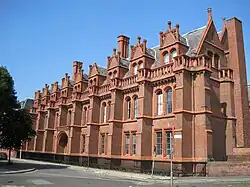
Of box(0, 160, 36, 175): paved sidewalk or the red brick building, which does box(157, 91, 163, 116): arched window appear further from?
box(0, 160, 36, 175): paved sidewalk

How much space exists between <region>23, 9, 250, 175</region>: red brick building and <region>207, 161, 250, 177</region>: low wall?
90 cm

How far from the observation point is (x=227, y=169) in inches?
952

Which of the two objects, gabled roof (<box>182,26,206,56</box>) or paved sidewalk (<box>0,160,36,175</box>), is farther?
gabled roof (<box>182,26,206,56</box>)

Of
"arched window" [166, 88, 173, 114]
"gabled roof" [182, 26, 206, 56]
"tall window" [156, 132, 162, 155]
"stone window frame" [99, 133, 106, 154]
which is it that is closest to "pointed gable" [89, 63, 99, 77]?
"stone window frame" [99, 133, 106, 154]

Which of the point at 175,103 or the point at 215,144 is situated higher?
the point at 175,103

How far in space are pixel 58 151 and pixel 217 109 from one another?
2947cm

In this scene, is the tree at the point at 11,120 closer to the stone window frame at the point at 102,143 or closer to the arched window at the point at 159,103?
the stone window frame at the point at 102,143

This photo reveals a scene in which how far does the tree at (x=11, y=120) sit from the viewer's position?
103 ft

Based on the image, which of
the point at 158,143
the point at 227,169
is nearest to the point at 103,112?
the point at 158,143

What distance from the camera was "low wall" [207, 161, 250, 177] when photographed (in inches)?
948

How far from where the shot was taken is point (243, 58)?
3316 centimetres

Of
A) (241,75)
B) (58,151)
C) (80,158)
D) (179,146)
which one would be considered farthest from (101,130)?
(241,75)

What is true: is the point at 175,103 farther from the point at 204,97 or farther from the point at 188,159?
the point at 188,159

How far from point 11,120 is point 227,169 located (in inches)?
991
